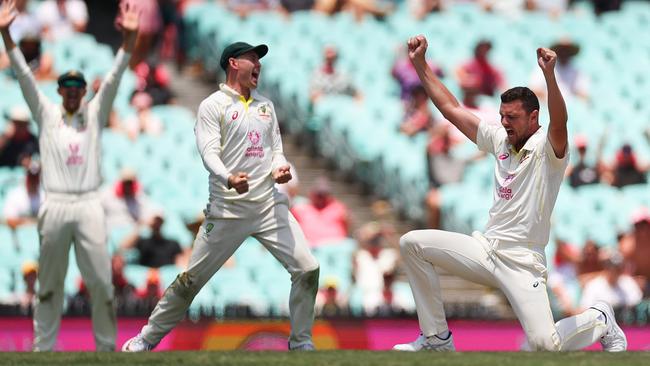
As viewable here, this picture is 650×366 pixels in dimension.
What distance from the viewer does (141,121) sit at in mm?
16406

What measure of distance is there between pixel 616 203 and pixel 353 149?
308 centimetres

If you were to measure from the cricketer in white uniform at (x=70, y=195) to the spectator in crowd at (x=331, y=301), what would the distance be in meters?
2.76

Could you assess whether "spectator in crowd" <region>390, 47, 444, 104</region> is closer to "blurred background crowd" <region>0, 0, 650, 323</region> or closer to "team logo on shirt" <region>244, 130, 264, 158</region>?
"blurred background crowd" <region>0, 0, 650, 323</region>

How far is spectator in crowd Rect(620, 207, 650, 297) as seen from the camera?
1489cm

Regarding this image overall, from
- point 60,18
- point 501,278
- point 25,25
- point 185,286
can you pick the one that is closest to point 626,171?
point 60,18

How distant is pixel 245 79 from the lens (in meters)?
9.51

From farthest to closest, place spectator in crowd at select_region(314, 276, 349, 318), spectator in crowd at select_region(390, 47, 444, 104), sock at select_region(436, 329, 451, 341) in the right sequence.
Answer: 1. spectator in crowd at select_region(390, 47, 444, 104)
2. spectator in crowd at select_region(314, 276, 349, 318)
3. sock at select_region(436, 329, 451, 341)

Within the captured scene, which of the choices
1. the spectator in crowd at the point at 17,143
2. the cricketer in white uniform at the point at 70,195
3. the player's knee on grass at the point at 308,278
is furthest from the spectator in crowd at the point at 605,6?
the player's knee on grass at the point at 308,278

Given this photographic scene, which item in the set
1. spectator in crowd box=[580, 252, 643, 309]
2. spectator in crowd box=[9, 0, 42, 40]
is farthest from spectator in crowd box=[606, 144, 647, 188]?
spectator in crowd box=[9, 0, 42, 40]

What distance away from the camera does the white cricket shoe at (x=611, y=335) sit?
30.0ft

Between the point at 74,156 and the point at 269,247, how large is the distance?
174 centimetres

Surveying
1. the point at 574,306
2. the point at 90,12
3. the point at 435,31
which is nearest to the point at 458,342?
the point at 574,306

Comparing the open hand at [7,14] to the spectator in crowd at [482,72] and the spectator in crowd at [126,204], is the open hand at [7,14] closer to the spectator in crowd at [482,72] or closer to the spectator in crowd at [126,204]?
the spectator in crowd at [126,204]

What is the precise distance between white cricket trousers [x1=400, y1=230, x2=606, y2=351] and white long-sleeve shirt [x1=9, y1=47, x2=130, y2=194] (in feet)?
8.60
